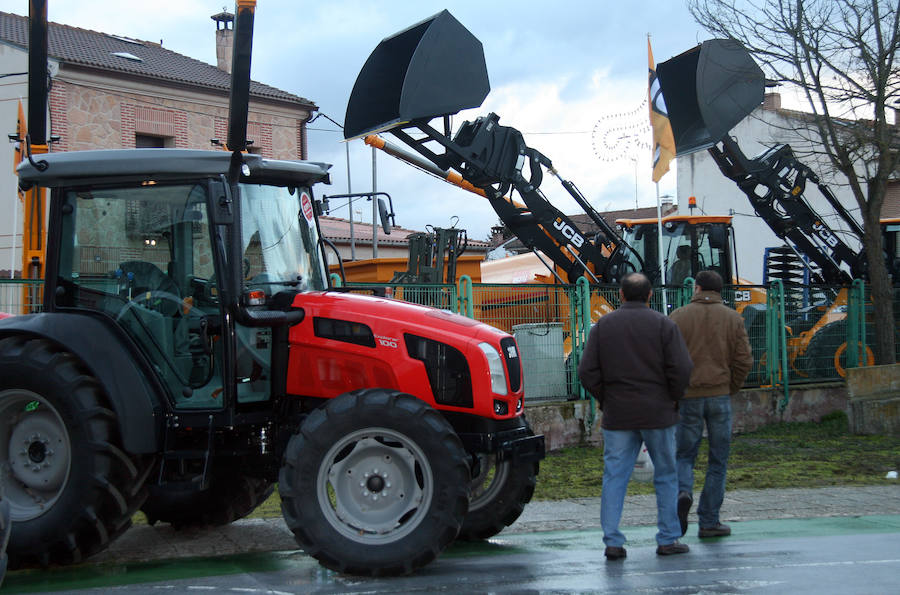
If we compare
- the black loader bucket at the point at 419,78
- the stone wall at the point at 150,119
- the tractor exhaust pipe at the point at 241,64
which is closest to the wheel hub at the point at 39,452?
the tractor exhaust pipe at the point at 241,64

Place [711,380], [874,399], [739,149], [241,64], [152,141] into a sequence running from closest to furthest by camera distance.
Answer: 1. [241,64]
2. [711,380]
3. [874,399]
4. [739,149]
5. [152,141]

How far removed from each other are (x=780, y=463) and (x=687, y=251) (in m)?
6.57

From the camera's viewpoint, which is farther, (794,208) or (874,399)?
(794,208)

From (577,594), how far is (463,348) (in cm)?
166

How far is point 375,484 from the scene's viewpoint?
607 cm

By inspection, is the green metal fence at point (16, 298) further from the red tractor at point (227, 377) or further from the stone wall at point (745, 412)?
the stone wall at point (745, 412)

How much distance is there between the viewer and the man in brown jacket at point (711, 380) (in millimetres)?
7004

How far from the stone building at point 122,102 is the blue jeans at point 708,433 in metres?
23.4

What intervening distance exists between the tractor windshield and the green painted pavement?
5.97ft

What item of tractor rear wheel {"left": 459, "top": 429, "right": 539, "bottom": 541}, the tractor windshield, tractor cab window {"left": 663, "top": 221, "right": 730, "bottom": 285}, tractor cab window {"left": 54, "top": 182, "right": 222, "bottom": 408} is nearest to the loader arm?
tractor cab window {"left": 663, "top": 221, "right": 730, "bottom": 285}

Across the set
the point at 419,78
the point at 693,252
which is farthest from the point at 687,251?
the point at 419,78

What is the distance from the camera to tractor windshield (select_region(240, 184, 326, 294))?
21.6 ft

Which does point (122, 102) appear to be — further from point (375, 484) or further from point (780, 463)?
point (375, 484)

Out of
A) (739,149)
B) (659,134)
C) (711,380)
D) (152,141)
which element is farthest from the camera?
(152,141)
